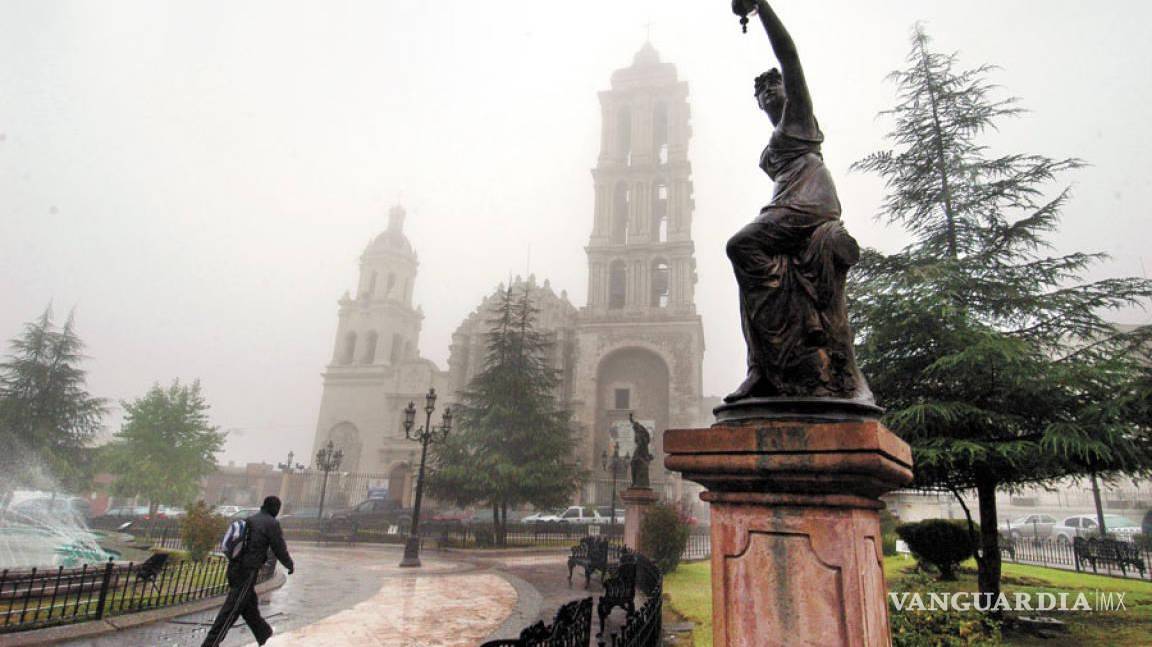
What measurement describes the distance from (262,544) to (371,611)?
323 centimetres

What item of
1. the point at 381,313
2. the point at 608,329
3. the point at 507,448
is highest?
the point at 381,313

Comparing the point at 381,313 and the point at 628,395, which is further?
the point at 381,313

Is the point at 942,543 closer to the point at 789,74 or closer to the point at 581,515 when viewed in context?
the point at 789,74

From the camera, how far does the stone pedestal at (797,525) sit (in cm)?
208

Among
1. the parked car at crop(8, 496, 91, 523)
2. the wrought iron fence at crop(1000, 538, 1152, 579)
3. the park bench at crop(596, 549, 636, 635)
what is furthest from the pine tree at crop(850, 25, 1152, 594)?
the parked car at crop(8, 496, 91, 523)

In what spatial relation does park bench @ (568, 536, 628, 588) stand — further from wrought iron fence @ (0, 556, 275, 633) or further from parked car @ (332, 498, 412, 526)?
parked car @ (332, 498, 412, 526)

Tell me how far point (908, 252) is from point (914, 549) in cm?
699

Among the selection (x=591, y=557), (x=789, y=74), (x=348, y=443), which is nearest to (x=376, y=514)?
(x=348, y=443)

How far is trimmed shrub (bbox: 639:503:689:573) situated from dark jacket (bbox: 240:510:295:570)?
840cm

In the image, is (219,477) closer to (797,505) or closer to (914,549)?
(914,549)

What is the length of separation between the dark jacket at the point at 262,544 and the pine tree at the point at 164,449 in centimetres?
2987

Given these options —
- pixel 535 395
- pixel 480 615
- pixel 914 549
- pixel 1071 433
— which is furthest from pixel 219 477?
pixel 1071 433

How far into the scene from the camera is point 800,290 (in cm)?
268

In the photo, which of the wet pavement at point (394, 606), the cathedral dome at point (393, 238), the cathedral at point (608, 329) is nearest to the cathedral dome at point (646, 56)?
the cathedral at point (608, 329)
